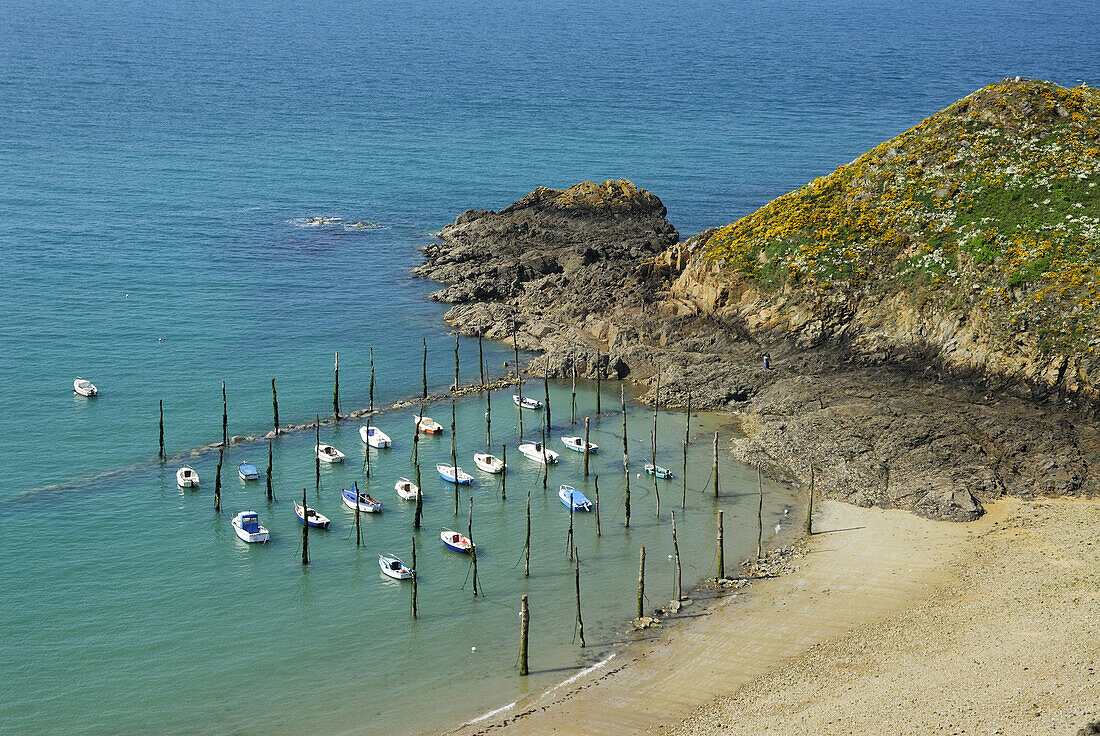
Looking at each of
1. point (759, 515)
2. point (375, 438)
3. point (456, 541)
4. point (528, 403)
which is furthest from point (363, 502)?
point (759, 515)

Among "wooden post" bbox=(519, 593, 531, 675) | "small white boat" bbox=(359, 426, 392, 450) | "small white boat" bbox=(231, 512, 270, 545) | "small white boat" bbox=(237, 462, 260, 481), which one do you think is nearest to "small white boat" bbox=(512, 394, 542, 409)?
"small white boat" bbox=(359, 426, 392, 450)

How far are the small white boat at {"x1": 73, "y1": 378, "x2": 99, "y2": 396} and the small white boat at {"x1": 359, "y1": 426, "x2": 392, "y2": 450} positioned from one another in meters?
20.6

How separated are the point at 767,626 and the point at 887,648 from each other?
5.17 meters

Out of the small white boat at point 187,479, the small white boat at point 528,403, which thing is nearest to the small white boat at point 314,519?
the small white boat at point 187,479

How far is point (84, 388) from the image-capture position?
7306 cm

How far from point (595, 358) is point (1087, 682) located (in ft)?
138

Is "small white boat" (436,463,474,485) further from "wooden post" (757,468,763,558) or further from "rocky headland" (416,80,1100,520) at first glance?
"wooden post" (757,468,763,558)

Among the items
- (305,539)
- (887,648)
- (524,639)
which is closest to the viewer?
(524,639)

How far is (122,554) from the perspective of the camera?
54531 millimetres

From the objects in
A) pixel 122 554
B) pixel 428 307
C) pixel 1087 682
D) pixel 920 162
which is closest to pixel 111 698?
pixel 122 554

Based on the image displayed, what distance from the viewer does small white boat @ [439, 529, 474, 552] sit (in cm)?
5441

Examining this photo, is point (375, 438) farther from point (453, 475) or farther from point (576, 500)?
point (576, 500)

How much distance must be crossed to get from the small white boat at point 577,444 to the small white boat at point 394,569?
16520 millimetres

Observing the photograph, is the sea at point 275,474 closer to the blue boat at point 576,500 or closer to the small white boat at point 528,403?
the small white boat at point 528,403
